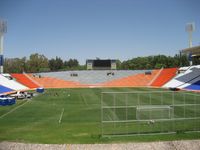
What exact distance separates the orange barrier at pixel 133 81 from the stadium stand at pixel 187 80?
1279 cm

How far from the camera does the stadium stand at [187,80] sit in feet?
226

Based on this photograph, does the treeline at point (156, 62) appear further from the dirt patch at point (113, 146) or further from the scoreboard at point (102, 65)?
the dirt patch at point (113, 146)

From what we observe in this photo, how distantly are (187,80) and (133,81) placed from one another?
23889 millimetres

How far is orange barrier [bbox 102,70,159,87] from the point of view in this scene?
305ft

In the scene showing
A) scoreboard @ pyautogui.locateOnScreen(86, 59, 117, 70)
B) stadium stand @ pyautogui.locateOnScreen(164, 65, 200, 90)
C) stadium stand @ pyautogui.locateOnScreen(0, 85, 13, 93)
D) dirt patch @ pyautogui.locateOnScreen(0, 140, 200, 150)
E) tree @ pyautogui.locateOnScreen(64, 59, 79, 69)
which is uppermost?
tree @ pyautogui.locateOnScreen(64, 59, 79, 69)

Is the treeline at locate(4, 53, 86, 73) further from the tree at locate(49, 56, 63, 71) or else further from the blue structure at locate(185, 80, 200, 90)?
the blue structure at locate(185, 80, 200, 90)

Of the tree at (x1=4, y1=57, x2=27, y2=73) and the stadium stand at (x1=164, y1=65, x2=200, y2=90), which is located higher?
the tree at (x1=4, y1=57, x2=27, y2=73)

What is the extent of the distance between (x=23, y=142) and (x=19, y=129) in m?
4.97

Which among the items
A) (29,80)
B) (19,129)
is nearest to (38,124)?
(19,129)

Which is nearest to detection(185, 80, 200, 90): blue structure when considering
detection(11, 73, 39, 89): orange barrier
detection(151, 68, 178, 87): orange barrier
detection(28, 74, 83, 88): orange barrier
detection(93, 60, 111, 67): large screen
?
detection(151, 68, 178, 87): orange barrier

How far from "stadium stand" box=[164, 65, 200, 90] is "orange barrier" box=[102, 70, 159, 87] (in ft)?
41.9

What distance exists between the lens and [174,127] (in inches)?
994

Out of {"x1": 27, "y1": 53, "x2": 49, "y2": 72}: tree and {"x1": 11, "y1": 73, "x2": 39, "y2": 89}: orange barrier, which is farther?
{"x1": 27, "y1": 53, "x2": 49, "y2": 72}: tree

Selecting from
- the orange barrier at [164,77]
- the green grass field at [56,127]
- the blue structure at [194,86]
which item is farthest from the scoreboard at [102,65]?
the green grass field at [56,127]
